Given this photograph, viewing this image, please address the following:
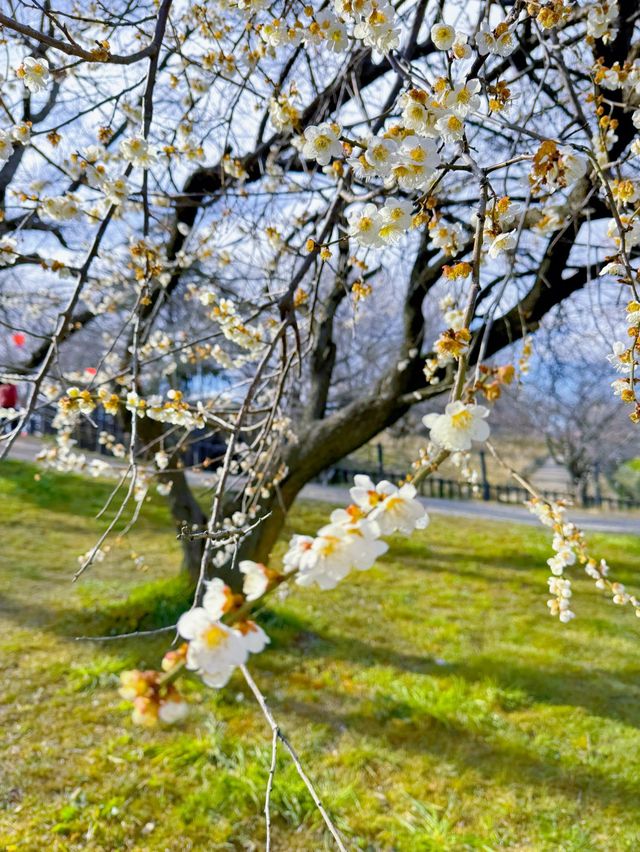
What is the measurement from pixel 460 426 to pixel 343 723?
2.58 metres

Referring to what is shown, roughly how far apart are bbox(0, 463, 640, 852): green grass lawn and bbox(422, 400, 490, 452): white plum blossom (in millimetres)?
2009

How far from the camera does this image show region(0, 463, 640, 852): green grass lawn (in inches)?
84.1

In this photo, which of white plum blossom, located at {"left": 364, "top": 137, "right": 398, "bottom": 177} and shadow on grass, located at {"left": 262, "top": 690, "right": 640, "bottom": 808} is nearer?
white plum blossom, located at {"left": 364, "top": 137, "right": 398, "bottom": 177}

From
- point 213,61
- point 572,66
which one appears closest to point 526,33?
point 572,66

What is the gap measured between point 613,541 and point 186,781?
543 cm

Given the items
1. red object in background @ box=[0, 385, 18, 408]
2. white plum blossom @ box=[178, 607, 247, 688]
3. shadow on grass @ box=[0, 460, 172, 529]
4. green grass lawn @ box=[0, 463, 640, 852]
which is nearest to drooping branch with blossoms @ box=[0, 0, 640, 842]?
white plum blossom @ box=[178, 607, 247, 688]

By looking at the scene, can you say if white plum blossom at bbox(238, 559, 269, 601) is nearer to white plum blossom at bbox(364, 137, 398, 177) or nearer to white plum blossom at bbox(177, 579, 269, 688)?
white plum blossom at bbox(177, 579, 269, 688)

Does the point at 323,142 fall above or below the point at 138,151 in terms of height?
below

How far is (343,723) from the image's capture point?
111 inches

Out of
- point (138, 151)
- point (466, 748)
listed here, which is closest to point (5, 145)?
point (138, 151)

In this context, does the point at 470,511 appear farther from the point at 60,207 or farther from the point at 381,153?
the point at 381,153

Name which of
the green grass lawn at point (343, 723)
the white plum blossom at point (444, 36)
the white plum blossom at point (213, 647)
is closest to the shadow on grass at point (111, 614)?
the green grass lawn at point (343, 723)

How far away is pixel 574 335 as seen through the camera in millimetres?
4285

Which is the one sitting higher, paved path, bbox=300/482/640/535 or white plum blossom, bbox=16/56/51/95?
white plum blossom, bbox=16/56/51/95
